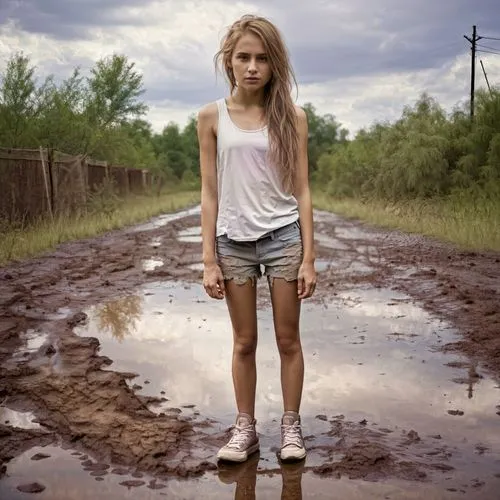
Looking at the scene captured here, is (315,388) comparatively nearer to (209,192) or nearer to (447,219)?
(209,192)

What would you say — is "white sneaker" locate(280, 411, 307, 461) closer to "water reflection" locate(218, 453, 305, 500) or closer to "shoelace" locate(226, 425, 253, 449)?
"water reflection" locate(218, 453, 305, 500)

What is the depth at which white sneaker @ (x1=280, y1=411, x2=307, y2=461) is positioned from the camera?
135 inches

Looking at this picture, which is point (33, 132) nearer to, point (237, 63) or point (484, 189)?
point (484, 189)

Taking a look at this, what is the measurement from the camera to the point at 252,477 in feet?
10.7

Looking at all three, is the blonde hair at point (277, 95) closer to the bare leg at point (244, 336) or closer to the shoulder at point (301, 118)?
the shoulder at point (301, 118)

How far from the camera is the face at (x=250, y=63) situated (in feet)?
11.1

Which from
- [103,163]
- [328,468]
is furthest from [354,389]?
[103,163]

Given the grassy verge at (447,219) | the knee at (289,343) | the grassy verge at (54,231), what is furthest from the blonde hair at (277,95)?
the grassy verge at (447,219)

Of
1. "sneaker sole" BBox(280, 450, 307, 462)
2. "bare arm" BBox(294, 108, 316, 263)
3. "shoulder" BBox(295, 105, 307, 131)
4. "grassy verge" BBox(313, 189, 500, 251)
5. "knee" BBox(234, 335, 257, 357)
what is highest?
"shoulder" BBox(295, 105, 307, 131)

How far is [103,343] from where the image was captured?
581cm

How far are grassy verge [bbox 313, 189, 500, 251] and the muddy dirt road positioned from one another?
12.0 feet

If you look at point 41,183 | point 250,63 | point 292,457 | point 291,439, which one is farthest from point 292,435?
point 41,183

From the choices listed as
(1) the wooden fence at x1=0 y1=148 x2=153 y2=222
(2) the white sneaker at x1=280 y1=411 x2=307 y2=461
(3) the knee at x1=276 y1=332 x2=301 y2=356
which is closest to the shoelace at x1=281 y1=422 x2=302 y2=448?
(2) the white sneaker at x1=280 y1=411 x2=307 y2=461

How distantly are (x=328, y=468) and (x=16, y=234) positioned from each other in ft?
33.6
